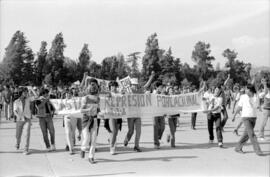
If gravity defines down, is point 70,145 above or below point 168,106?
below

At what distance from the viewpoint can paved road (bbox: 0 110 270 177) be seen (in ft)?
25.1

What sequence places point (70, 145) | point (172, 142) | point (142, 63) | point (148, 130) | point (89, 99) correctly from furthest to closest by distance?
point (142, 63), point (148, 130), point (172, 142), point (70, 145), point (89, 99)

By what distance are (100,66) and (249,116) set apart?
74877 mm

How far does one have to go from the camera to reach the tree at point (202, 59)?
90.8 metres

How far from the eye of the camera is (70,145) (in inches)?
378

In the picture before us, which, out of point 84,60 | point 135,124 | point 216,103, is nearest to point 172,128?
point 135,124

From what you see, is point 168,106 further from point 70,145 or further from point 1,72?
point 1,72

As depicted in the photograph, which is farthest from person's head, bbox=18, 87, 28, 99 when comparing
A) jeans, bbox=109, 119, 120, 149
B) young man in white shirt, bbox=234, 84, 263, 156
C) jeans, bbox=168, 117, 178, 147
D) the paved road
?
young man in white shirt, bbox=234, 84, 263, 156

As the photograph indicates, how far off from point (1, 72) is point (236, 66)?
186 feet

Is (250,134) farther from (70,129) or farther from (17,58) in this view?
(17,58)

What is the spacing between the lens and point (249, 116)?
9492 millimetres

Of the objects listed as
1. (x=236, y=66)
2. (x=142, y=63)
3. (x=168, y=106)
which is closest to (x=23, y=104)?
(x=168, y=106)

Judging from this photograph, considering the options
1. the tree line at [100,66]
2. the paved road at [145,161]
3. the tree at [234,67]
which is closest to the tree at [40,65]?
the tree line at [100,66]

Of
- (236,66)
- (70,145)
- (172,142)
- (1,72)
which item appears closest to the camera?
(70,145)
